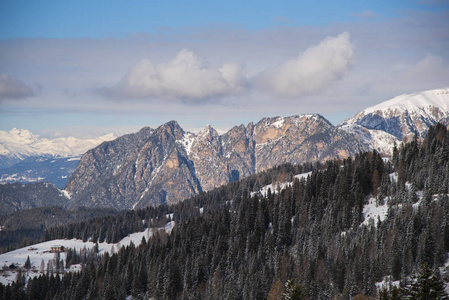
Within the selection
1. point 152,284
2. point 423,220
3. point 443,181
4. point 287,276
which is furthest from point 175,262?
point 443,181

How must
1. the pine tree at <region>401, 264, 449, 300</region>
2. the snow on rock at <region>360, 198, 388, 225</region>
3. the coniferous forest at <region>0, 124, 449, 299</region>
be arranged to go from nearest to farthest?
the pine tree at <region>401, 264, 449, 300</region> → the coniferous forest at <region>0, 124, 449, 299</region> → the snow on rock at <region>360, 198, 388, 225</region>

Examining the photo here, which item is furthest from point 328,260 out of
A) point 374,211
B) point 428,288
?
point 428,288

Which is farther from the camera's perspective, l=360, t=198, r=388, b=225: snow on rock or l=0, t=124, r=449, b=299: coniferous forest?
l=360, t=198, r=388, b=225: snow on rock

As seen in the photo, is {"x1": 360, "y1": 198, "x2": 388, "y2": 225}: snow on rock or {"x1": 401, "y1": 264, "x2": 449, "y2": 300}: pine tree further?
{"x1": 360, "y1": 198, "x2": 388, "y2": 225}: snow on rock

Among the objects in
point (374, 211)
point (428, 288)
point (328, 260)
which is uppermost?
point (374, 211)

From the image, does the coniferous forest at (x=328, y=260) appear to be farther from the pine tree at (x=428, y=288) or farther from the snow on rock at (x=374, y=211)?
the pine tree at (x=428, y=288)

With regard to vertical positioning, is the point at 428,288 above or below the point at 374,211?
below

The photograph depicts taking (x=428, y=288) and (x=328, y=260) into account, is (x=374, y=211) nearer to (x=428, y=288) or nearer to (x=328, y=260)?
(x=328, y=260)

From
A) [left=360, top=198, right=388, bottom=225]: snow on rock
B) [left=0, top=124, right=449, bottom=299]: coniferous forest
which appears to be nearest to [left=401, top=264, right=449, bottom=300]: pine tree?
[left=0, top=124, right=449, bottom=299]: coniferous forest

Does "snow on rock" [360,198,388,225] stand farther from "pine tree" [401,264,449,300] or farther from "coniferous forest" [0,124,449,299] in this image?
"pine tree" [401,264,449,300]

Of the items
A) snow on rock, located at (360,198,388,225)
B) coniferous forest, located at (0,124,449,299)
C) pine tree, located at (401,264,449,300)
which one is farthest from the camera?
snow on rock, located at (360,198,388,225)

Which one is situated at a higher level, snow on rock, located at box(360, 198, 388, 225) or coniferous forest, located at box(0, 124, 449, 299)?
snow on rock, located at box(360, 198, 388, 225)

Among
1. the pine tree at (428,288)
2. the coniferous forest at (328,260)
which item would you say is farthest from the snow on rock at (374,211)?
the pine tree at (428,288)

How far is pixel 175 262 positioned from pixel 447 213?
340 ft
